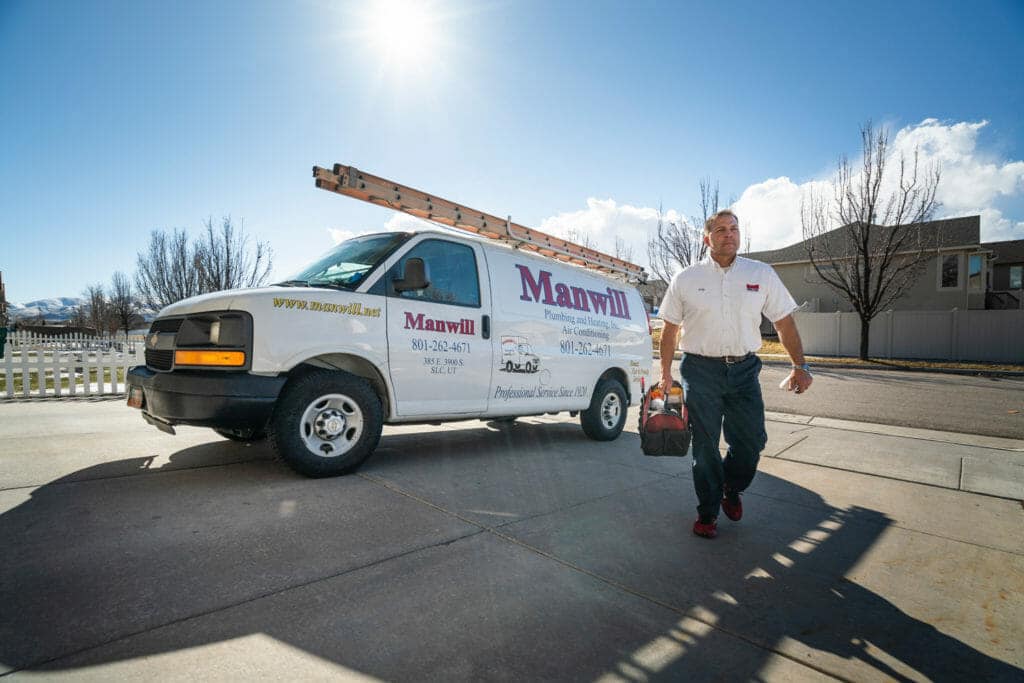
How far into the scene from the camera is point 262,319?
380 cm

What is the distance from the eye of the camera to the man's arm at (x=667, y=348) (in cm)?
348

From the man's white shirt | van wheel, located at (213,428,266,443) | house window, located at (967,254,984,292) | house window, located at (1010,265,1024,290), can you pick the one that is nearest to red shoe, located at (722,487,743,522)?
the man's white shirt

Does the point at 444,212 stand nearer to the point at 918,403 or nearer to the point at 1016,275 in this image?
the point at 918,403

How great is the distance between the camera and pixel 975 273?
28.6m

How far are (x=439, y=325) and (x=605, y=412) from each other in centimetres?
268

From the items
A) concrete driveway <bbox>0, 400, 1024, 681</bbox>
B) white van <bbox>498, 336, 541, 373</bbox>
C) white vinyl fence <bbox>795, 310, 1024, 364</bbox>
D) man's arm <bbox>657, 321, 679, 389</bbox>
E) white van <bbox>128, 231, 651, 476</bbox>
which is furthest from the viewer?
white vinyl fence <bbox>795, 310, 1024, 364</bbox>

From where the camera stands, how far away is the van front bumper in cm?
365

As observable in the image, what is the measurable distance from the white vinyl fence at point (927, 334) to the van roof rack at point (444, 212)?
22.5 meters

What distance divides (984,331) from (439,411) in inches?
1019

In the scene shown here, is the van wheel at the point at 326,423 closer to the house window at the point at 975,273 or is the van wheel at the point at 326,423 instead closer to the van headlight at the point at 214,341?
the van headlight at the point at 214,341

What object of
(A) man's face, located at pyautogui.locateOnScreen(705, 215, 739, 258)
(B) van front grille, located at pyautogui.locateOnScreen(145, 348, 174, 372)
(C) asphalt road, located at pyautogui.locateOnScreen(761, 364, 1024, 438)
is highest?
(A) man's face, located at pyautogui.locateOnScreen(705, 215, 739, 258)

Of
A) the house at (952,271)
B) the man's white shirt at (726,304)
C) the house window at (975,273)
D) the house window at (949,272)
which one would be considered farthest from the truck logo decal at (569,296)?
the house window at (975,273)

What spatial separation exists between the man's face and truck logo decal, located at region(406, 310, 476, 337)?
7.57 ft

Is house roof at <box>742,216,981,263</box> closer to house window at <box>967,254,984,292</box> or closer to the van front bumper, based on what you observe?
house window at <box>967,254,984,292</box>
